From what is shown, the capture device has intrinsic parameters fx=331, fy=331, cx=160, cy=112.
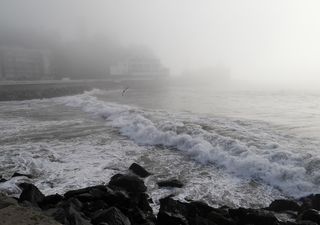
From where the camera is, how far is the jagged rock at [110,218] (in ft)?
20.0

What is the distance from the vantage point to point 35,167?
11.6 m

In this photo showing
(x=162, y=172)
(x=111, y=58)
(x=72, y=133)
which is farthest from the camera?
(x=111, y=58)

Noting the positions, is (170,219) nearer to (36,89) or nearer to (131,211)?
(131,211)

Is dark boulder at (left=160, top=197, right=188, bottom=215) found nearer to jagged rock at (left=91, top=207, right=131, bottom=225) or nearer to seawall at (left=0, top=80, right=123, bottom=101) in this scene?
jagged rock at (left=91, top=207, right=131, bottom=225)

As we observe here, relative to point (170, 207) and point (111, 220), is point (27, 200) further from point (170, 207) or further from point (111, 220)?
point (170, 207)

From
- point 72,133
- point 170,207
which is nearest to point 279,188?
point 170,207

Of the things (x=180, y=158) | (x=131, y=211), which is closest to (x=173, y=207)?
(x=131, y=211)

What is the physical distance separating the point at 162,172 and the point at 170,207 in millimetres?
4155

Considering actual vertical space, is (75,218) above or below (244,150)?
above

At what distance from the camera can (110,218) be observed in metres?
6.14

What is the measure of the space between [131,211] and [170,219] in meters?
0.91

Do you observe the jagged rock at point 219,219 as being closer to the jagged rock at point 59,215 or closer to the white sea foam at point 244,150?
the jagged rock at point 59,215

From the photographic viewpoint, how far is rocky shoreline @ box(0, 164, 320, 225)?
6.07m

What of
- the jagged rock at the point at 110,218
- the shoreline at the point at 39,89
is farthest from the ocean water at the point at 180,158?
the shoreline at the point at 39,89
